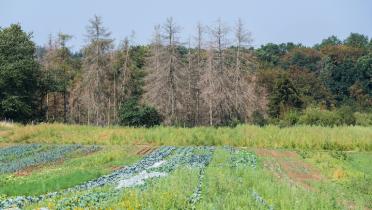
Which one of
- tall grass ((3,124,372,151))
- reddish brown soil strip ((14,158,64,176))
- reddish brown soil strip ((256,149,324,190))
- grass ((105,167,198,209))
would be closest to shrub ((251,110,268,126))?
tall grass ((3,124,372,151))

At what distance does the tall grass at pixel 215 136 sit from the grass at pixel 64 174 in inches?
197

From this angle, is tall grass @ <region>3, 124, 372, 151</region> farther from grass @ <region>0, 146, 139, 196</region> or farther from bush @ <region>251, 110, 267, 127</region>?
bush @ <region>251, 110, 267, 127</region>

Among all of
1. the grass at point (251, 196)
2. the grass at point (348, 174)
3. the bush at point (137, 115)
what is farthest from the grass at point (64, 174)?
the bush at point (137, 115)

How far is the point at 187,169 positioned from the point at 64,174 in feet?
17.9

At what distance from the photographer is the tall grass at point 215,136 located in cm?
3192

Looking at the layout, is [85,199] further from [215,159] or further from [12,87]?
[12,87]

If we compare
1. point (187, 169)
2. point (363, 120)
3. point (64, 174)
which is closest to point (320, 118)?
point (363, 120)

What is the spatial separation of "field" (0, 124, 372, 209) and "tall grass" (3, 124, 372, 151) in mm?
66

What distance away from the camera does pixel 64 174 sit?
19.4m

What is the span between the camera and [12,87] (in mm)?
54562

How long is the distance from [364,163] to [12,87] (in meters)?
40.8

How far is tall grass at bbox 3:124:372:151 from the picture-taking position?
105 ft

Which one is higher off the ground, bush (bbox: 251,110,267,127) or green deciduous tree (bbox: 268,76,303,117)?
green deciduous tree (bbox: 268,76,303,117)

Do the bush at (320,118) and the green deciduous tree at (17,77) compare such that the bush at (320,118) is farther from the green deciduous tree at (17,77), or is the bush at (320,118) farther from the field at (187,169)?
the green deciduous tree at (17,77)
